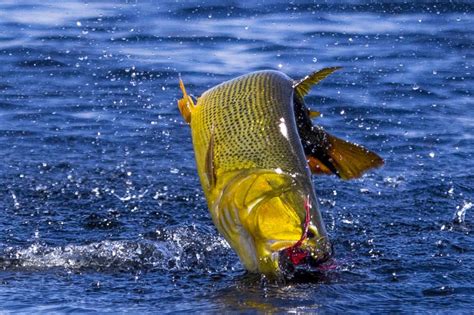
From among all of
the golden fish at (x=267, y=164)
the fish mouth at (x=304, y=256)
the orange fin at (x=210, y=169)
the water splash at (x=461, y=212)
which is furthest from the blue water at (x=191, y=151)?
the orange fin at (x=210, y=169)

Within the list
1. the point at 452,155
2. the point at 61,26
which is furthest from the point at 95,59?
the point at 452,155

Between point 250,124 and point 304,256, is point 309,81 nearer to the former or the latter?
point 250,124

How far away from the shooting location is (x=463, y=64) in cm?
1212

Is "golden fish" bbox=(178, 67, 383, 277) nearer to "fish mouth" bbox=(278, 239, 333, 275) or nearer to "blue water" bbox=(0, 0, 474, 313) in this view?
"fish mouth" bbox=(278, 239, 333, 275)

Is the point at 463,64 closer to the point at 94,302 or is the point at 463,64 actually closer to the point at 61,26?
the point at 61,26

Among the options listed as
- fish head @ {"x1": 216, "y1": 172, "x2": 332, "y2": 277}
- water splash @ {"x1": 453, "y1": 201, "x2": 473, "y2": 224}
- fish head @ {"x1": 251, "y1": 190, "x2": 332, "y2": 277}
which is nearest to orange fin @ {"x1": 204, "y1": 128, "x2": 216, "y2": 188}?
fish head @ {"x1": 216, "y1": 172, "x2": 332, "y2": 277}

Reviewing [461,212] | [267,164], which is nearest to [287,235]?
[267,164]

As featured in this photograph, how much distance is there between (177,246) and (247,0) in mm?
8324

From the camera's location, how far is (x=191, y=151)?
365 inches

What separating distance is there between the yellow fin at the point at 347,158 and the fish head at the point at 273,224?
0.57 m

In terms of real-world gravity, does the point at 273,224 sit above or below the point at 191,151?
above

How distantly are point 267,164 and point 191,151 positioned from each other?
3749 millimetres

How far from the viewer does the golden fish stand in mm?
5277

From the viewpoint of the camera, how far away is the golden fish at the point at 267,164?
528 cm
